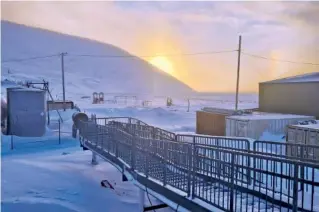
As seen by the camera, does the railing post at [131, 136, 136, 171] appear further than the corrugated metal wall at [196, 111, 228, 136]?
No

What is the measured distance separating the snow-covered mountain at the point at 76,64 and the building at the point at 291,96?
87.0 metres

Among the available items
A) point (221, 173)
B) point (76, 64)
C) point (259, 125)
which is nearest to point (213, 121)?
point (259, 125)

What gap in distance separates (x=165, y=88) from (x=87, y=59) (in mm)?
48555

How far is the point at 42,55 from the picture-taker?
513 ft

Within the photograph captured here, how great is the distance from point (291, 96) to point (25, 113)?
17.6 m

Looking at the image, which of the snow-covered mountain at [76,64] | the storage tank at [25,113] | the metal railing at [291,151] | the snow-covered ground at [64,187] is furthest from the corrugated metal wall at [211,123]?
the snow-covered mountain at [76,64]

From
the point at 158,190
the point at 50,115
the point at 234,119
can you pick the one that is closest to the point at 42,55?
the point at 50,115

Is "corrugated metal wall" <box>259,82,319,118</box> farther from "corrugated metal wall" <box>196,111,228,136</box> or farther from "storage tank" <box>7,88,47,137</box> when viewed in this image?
"storage tank" <box>7,88,47,137</box>

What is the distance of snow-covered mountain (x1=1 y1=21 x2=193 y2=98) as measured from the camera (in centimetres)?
12581

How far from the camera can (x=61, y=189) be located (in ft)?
35.7

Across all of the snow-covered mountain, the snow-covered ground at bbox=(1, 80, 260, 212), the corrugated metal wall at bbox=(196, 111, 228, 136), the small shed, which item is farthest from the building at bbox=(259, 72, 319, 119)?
the snow-covered mountain

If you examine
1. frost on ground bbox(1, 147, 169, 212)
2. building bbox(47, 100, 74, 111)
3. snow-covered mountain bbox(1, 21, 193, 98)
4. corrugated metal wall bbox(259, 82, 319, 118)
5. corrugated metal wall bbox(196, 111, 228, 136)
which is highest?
snow-covered mountain bbox(1, 21, 193, 98)

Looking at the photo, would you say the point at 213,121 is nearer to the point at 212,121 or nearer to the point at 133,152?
the point at 212,121

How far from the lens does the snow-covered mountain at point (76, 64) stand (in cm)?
12581
